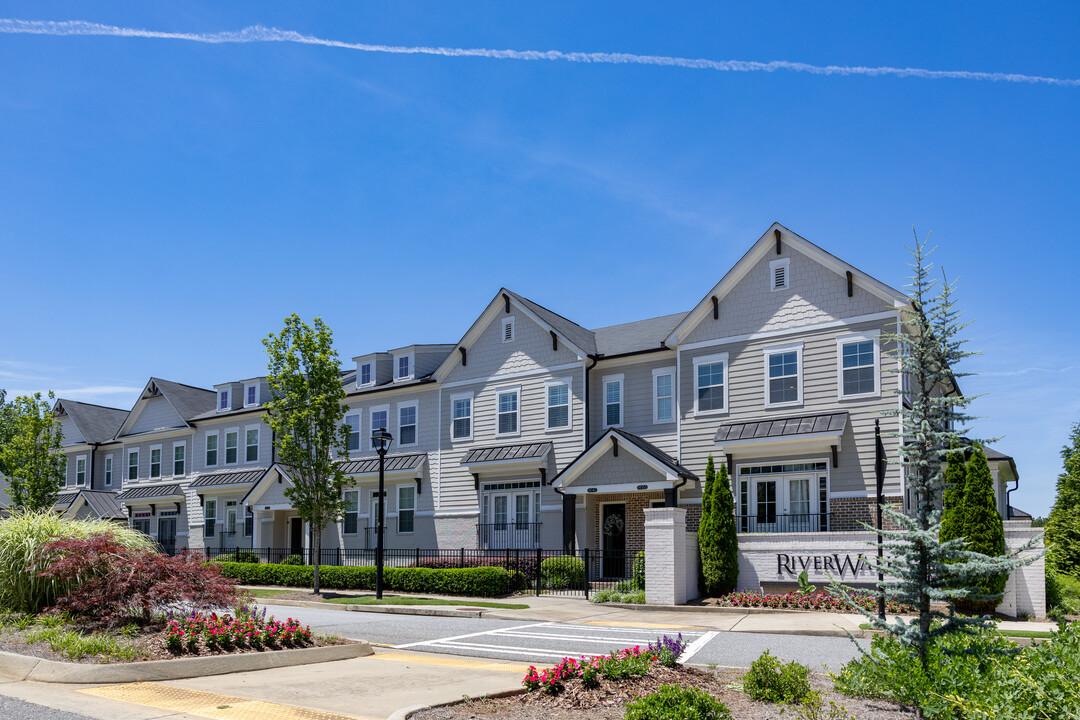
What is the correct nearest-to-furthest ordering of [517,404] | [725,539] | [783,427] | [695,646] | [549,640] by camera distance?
1. [695,646]
2. [549,640]
3. [725,539]
4. [783,427]
5. [517,404]

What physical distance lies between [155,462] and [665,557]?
32842 millimetres

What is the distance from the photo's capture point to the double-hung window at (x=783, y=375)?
26141 mm

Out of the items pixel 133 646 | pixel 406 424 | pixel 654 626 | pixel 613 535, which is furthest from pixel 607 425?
pixel 133 646

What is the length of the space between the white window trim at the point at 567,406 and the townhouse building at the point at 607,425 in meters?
0.06

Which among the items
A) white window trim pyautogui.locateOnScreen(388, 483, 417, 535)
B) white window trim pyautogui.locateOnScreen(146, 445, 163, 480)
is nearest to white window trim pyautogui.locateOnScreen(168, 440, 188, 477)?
white window trim pyautogui.locateOnScreen(146, 445, 163, 480)

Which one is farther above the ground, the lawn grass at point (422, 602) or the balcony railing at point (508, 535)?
the balcony railing at point (508, 535)

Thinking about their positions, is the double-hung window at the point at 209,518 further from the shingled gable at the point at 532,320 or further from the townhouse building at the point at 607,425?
the shingled gable at the point at 532,320

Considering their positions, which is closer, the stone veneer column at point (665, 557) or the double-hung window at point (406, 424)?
the stone veneer column at point (665, 557)

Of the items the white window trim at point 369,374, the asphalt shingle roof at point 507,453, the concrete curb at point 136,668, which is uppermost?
the white window trim at point 369,374

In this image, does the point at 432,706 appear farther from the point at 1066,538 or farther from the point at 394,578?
the point at 1066,538

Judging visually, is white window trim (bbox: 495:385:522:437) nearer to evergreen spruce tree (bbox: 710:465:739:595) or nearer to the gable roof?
evergreen spruce tree (bbox: 710:465:739:595)

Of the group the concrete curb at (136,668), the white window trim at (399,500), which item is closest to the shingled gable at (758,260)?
the white window trim at (399,500)

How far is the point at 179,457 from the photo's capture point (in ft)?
146

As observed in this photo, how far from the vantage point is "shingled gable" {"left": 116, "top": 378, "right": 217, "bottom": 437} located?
147 feet
